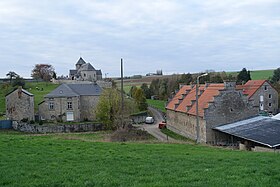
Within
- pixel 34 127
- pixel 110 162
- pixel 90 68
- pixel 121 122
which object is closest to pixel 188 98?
pixel 121 122

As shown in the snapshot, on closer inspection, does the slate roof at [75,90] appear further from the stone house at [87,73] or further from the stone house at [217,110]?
the stone house at [87,73]

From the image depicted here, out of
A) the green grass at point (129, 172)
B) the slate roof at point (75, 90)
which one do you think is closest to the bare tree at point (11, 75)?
the slate roof at point (75, 90)

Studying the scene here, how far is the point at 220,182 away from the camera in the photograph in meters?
9.98

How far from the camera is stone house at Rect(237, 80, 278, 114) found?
221 ft

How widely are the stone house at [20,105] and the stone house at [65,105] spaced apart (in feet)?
Result: 8.57

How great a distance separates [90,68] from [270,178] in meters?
98.7

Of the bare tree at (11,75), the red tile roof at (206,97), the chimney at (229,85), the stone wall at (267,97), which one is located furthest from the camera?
the bare tree at (11,75)

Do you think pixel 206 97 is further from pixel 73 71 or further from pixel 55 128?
pixel 73 71

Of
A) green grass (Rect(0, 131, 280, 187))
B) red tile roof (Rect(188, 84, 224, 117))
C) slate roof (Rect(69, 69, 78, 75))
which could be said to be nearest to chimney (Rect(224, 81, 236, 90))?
red tile roof (Rect(188, 84, 224, 117))

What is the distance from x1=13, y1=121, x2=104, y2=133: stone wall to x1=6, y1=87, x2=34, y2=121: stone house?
265 centimetres

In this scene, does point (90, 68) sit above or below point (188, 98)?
above

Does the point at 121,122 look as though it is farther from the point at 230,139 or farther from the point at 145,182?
the point at 145,182

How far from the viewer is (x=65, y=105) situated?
59.4 m

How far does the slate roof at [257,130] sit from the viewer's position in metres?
28.1
